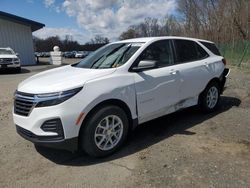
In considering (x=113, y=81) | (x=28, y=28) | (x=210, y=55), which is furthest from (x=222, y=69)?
(x=28, y=28)

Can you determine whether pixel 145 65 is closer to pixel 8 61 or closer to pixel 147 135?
pixel 147 135

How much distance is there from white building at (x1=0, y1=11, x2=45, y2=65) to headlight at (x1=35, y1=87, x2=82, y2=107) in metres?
20.9

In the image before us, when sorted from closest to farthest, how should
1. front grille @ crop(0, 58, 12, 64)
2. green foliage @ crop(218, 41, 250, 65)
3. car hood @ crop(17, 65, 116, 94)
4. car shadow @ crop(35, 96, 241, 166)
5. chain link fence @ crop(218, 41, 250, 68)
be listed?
car hood @ crop(17, 65, 116, 94), car shadow @ crop(35, 96, 241, 166), front grille @ crop(0, 58, 12, 64), chain link fence @ crop(218, 41, 250, 68), green foliage @ crop(218, 41, 250, 65)

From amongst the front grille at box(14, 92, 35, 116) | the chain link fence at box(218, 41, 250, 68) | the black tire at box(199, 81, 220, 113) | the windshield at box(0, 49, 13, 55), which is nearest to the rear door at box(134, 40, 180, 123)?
the black tire at box(199, 81, 220, 113)

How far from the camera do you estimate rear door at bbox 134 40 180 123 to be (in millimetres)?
4395

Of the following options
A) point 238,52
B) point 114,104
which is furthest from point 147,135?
point 238,52

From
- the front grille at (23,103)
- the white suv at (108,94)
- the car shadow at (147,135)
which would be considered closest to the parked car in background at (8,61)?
the white suv at (108,94)

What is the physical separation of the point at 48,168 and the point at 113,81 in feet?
5.07

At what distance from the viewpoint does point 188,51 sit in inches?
222

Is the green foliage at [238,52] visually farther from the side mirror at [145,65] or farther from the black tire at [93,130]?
the black tire at [93,130]

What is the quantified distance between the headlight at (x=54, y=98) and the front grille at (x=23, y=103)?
0.14m

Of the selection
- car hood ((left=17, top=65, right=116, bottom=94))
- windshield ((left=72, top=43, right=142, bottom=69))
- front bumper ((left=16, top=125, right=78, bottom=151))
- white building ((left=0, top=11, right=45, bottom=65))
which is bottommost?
front bumper ((left=16, top=125, right=78, bottom=151))

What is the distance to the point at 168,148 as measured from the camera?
14.1ft

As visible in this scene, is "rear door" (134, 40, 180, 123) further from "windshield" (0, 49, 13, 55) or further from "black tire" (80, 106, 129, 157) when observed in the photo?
"windshield" (0, 49, 13, 55)
